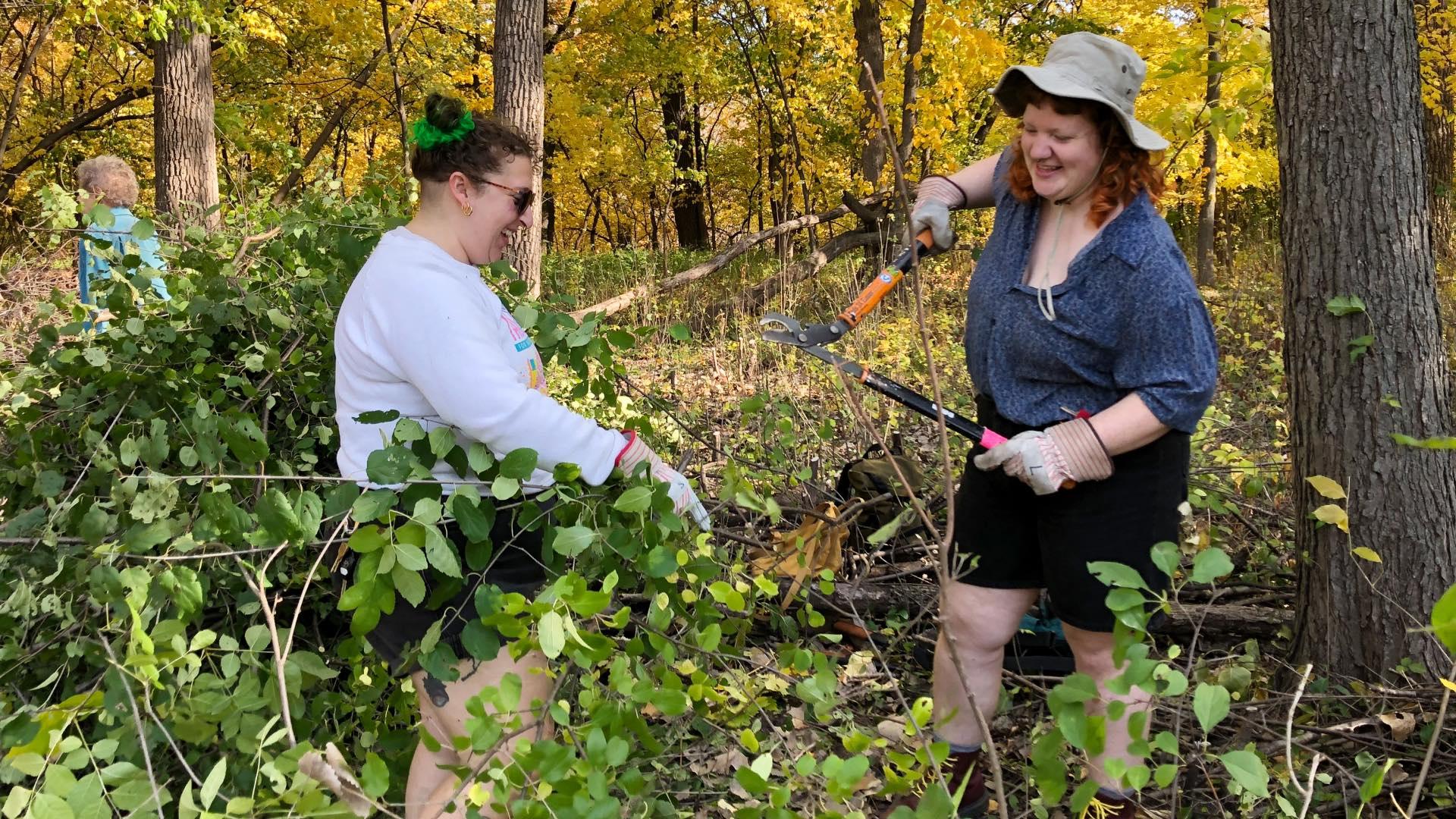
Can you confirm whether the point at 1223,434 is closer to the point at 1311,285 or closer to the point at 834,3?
the point at 1311,285

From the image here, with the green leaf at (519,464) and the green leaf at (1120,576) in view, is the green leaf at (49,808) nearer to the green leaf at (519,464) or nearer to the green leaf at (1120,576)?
the green leaf at (519,464)

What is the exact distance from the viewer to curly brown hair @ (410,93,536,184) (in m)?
1.77

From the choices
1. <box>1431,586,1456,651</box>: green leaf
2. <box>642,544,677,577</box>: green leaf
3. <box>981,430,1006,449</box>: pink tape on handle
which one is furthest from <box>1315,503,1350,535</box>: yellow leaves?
<box>1431,586,1456,651</box>: green leaf

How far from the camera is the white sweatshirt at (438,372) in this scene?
1.60 m

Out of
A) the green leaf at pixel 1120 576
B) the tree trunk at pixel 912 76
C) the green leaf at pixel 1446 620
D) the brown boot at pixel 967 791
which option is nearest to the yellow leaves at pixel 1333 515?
the brown boot at pixel 967 791

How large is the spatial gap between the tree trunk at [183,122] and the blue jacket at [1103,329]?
7.85 meters

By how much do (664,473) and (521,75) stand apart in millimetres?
4995

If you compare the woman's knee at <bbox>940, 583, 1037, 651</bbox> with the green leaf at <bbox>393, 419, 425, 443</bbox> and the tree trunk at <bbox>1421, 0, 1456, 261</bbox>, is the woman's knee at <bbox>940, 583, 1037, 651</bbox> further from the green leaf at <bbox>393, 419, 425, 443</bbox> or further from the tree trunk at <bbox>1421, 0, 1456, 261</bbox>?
the tree trunk at <bbox>1421, 0, 1456, 261</bbox>

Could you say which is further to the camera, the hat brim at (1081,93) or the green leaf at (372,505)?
the hat brim at (1081,93)

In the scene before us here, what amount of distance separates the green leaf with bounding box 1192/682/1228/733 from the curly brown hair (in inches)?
56.7

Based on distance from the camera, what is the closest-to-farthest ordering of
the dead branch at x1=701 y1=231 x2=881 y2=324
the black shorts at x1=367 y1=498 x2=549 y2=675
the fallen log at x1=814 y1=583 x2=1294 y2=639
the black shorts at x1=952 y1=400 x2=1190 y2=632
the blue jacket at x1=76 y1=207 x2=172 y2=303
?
the black shorts at x1=367 y1=498 x2=549 y2=675
the black shorts at x1=952 y1=400 x2=1190 y2=632
the blue jacket at x1=76 y1=207 x2=172 y2=303
the fallen log at x1=814 y1=583 x2=1294 y2=639
the dead branch at x1=701 y1=231 x2=881 y2=324

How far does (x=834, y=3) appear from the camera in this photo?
9406 millimetres

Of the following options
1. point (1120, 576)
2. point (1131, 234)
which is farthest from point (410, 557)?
point (1131, 234)

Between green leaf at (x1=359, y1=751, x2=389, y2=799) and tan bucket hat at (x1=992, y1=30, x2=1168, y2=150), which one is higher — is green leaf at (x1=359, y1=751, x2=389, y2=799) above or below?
below
